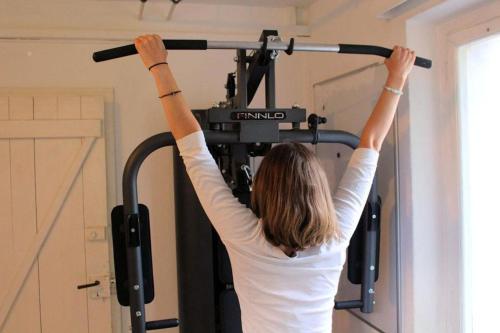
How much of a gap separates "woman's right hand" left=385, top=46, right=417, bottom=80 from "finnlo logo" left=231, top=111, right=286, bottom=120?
0.43m

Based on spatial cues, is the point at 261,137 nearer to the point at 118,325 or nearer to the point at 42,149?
the point at 42,149

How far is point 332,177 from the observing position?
8.50 feet

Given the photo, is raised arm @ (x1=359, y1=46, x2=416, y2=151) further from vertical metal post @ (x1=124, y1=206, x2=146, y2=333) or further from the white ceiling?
the white ceiling

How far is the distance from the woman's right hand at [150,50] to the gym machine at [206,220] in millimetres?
72

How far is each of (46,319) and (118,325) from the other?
39 centimetres

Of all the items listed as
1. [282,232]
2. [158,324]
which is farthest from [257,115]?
[158,324]

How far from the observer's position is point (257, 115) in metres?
1.66

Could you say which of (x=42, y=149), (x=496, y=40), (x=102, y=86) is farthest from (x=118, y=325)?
(x=496, y=40)

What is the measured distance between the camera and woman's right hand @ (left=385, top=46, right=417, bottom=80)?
1621mm

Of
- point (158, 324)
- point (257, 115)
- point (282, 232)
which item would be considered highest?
point (257, 115)

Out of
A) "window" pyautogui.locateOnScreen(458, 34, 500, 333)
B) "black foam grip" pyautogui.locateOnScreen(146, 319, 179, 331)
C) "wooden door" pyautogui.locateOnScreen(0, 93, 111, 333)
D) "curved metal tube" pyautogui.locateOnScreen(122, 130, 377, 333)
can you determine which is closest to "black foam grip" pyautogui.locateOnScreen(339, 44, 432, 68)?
"window" pyautogui.locateOnScreen(458, 34, 500, 333)

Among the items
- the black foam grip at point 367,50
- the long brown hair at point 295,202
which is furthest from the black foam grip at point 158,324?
the black foam grip at point 367,50

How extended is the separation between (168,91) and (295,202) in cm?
53

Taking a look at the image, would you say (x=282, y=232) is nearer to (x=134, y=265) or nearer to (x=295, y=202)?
(x=295, y=202)
